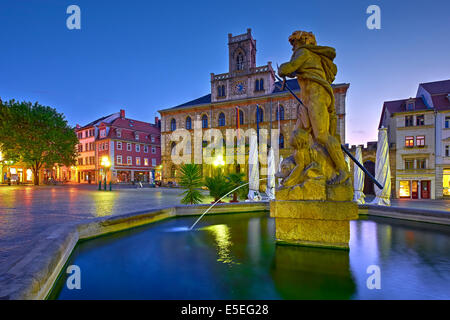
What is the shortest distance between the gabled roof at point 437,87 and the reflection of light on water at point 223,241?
111ft

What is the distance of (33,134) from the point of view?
1302 inches

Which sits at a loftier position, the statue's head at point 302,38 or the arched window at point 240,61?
the arched window at point 240,61

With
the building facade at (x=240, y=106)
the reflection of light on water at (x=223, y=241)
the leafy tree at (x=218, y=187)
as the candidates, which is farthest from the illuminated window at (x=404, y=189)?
the reflection of light on water at (x=223, y=241)

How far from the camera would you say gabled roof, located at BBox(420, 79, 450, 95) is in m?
26.8

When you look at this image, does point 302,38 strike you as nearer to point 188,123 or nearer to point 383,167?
point 383,167

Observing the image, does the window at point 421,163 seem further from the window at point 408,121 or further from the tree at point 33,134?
the tree at point 33,134

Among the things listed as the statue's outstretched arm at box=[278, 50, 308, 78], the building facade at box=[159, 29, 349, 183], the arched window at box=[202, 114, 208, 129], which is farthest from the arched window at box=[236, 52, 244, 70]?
the statue's outstretched arm at box=[278, 50, 308, 78]

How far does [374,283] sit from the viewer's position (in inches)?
101

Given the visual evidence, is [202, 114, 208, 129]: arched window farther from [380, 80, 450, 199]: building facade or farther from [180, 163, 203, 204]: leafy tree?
[180, 163, 203, 204]: leafy tree

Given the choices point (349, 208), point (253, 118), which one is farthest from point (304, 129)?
point (253, 118)

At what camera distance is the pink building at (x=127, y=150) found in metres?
44.6

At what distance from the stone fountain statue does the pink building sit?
40.0m

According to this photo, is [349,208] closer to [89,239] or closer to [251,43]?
[89,239]

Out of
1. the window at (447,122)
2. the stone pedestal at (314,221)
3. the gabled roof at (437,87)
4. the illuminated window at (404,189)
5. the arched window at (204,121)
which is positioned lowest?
the illuminated window at (404,189)
